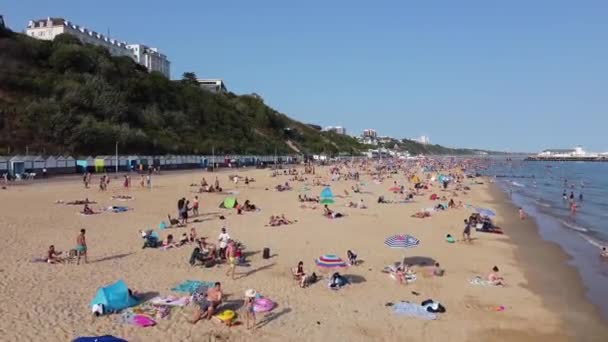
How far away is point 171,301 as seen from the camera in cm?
1049

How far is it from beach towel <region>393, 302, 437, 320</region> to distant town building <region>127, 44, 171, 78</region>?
12770 centimetres

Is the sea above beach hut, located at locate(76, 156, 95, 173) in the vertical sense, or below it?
below

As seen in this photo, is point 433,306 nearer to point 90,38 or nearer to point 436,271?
point 436,271

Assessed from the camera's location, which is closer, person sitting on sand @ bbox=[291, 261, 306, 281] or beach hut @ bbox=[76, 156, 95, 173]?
person sitting on sand @ bbox=[291, 261, 306, 281]

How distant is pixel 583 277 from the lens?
15656 mm

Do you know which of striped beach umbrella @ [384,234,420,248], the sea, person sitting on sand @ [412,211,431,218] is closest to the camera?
striped beach umbrella @ [384,234,420,248]

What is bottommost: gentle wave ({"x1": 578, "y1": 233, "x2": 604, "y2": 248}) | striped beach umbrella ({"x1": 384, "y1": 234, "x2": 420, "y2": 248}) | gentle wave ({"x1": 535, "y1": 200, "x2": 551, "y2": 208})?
gentle wave ({"x1": 578, "y1": 233, "x2": 604, "y2": 248})

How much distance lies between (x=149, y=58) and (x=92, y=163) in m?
110

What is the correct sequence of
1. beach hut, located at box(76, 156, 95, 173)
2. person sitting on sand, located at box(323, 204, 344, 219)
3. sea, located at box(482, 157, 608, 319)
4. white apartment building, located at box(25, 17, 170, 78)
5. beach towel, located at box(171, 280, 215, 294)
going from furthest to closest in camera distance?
1. white apartment building, located at box(25, 17, 170, 78)
2. beach hut, located at box(76, 156, 95, 173)
3. person sitting on sand, located at box(323, 204, 344, 219)
4. sea, located at box(482, 157, 608, 319)
5. beach towel, located at box(171, 280, 215, 294)

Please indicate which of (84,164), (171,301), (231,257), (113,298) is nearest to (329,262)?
(231,257)

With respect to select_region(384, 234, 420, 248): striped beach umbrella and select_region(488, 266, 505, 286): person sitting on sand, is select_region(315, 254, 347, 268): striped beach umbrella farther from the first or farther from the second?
select_region(488, 266, 505, 286): person sitting on sand

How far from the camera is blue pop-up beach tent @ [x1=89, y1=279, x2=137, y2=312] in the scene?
381 inches

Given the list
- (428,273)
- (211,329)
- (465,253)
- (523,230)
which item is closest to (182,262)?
(211,329)

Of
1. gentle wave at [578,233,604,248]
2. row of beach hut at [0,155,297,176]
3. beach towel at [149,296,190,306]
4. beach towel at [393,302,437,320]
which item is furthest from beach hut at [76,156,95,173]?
beach towel at [393,302,437,320]
